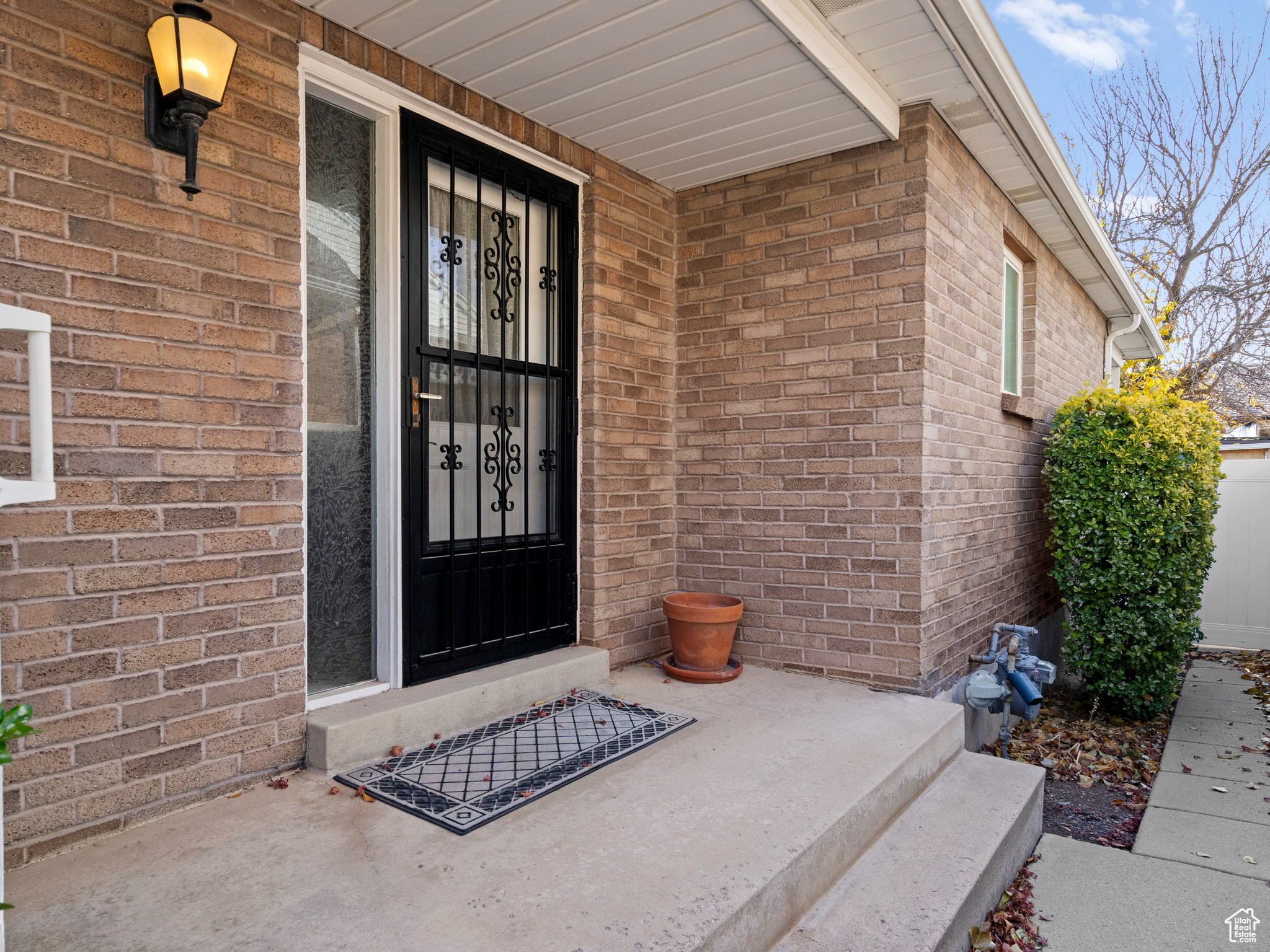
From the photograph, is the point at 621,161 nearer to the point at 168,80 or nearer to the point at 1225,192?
the point at 168,80

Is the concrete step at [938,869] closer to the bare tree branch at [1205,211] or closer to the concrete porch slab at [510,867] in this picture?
the concrete porch slab at [510,867]

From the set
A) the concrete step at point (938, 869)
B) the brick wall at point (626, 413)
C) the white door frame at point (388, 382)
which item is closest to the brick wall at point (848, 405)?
the brick wall at point (626, 413)

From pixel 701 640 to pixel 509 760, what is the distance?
4.01ft

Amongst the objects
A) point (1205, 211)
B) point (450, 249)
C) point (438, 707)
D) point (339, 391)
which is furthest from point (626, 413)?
point (1205, 211)

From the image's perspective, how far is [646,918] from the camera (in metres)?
1.64

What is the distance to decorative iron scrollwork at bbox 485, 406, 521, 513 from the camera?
126 inches

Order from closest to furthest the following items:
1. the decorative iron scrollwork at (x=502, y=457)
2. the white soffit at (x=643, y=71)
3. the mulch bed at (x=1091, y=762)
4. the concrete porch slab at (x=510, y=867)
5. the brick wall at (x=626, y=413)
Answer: the concrete porch slab at (x=510, y=867), the white soffit at (x=643, y=71), the decorative iron scrollwork at (x=502, y=457), the mulch bed at (x=1091, y=762), the brick wall at (x=626, y=413)

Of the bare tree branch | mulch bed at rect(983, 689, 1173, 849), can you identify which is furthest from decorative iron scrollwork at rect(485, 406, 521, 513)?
the bare tree branch

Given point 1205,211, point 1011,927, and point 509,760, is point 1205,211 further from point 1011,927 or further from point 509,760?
point 509,760

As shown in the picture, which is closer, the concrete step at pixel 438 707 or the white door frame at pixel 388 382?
the concrete step at pixel 438 707

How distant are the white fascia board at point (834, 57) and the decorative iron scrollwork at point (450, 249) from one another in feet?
4.52

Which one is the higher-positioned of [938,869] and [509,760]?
[509,760]

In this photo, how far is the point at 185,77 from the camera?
198cm

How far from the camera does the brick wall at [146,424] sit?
1.87m
